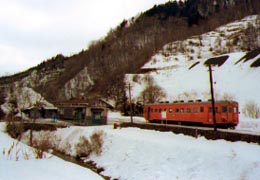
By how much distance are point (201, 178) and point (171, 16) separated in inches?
5122

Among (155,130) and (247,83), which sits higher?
(247,83)

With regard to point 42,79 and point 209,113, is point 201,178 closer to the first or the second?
point 209,113

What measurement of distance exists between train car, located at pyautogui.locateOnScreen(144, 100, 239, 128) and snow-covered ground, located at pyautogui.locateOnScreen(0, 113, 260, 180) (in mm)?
4211

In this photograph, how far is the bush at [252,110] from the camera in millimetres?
33375

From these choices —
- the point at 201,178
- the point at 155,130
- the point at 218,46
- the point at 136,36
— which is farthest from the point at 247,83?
the point at 136,36

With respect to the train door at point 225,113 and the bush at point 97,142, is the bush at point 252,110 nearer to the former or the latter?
the train door at point 225,113

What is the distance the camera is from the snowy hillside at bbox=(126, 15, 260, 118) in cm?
4719

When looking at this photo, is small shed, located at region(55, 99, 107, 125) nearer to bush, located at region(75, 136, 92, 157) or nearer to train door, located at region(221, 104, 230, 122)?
bush, located at region(75, 136, 92, 157)

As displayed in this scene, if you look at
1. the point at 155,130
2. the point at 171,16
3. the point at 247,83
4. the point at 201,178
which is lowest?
the point at 201,178

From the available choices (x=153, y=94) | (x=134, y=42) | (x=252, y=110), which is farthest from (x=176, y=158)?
(x=134, y=42)

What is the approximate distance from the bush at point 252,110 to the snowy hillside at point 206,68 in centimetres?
275

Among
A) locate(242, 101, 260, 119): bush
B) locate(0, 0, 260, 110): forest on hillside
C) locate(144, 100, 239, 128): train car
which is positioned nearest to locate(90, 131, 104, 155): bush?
locate(144, 100, 239, 128): train car

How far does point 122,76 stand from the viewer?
240 feet

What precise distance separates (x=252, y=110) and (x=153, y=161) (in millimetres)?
20363
